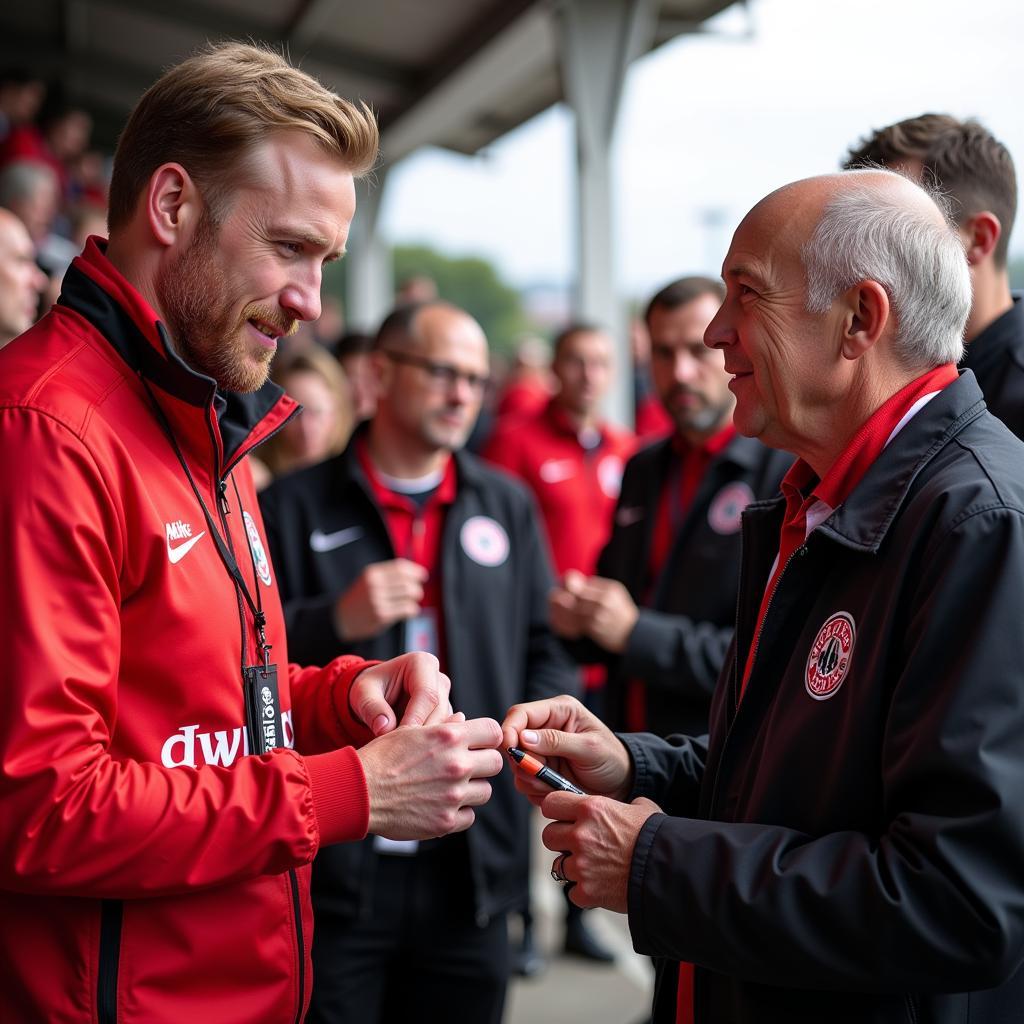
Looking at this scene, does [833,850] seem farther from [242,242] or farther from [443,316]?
[443,316]

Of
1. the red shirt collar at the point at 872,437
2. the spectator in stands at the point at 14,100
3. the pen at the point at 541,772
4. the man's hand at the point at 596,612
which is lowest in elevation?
the man's hand at the point at 596,612

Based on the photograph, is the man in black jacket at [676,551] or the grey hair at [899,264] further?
the man in black jacket at [676,551]

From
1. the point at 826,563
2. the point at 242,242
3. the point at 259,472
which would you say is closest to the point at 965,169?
the point at 826,563

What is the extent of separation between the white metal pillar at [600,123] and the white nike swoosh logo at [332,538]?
4.93 meters

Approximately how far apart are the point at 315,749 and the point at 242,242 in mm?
852

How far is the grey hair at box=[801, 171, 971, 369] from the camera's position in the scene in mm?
1450

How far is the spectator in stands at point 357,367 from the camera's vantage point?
5.25 m

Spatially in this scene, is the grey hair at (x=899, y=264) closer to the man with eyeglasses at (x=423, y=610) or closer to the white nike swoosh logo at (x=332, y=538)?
the man with eyeglasses at (x=423, y=610)

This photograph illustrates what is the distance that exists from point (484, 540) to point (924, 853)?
1766 millimetres

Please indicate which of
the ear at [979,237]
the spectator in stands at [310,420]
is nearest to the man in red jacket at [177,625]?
the ear at [979,237]

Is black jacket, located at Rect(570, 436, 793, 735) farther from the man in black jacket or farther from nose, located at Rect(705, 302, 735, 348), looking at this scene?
nose, located at Rect(705, 302, 735, 348)

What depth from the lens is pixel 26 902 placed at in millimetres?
1376

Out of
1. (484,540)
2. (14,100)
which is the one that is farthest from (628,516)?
(14,100)

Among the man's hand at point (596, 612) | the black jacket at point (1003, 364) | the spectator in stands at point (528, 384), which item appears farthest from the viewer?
the spectator in stands at point (528, 384)
